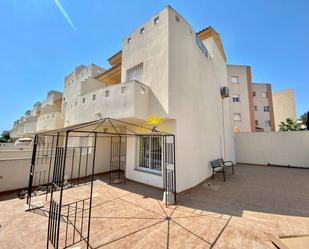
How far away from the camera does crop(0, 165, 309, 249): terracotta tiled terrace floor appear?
9.93 feet

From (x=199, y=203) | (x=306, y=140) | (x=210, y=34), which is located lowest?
(x=199, y=203)

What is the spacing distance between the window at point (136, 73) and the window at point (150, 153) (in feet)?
11.6

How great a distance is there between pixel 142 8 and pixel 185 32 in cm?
285

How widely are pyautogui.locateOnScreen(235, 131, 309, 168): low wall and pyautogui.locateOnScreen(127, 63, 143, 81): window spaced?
477 inches

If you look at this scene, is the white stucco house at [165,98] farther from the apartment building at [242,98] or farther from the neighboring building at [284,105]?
the neighboring building at [284,105]

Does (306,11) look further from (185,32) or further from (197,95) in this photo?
(197,95)

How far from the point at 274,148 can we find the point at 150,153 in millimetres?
12132

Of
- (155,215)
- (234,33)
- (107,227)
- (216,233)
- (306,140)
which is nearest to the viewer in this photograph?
(216,233)

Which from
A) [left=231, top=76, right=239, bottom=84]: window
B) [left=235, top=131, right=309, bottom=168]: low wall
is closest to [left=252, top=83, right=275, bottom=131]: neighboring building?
[left=231, top=76, right=239, bottom=84]: window

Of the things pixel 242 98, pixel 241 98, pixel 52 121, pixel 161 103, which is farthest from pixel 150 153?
pixel 242 98

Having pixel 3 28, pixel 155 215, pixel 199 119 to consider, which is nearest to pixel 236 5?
pixel 199 119

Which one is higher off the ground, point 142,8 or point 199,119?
point 142,8

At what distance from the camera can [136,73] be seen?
7844 mm

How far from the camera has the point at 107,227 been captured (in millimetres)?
3559
